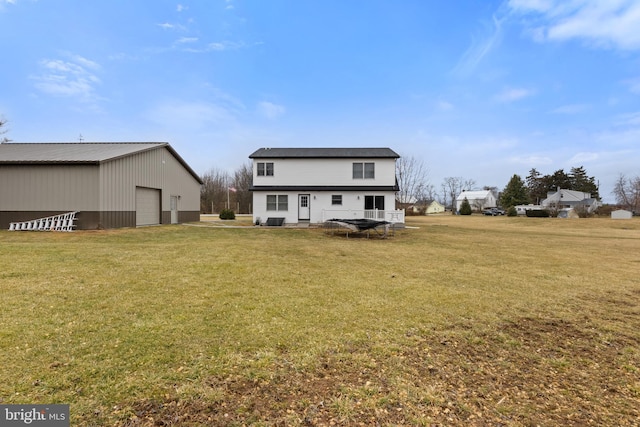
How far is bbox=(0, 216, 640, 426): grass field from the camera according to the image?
252 centimetres

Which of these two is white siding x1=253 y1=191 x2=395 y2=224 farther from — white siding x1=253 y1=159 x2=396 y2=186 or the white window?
white siding x1=253 y1=159 x2=396 y2=186

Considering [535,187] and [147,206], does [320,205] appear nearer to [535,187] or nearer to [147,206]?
[147,206]

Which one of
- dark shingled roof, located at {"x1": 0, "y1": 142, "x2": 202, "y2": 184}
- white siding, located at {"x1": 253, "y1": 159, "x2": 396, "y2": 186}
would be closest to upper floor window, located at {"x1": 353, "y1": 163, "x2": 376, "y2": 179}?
white siding, located at {"x1": 253, "y1": 159, "x2": 396, "y2": 186}

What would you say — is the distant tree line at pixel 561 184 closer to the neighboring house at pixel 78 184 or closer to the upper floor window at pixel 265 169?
the upper floor window at pixel 265 169

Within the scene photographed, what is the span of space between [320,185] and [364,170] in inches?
138

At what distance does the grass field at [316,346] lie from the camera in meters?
2.52

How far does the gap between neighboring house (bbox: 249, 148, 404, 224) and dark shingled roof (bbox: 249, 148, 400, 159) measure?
74mm

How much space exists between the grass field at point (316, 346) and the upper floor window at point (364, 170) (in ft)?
51.7

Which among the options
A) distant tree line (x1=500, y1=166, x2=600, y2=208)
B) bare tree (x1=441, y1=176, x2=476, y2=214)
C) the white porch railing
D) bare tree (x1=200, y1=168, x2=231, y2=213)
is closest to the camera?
the white porch railing

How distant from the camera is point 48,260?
323 inches

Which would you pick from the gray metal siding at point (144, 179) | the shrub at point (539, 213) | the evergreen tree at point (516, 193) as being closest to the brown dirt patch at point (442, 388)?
the gray metal siding at point (144, 179)

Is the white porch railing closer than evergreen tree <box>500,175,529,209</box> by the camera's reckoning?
Yes

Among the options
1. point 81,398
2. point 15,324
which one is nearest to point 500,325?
point 81,398

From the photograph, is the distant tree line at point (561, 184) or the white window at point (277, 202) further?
the distant tree line at point (561, 184)
